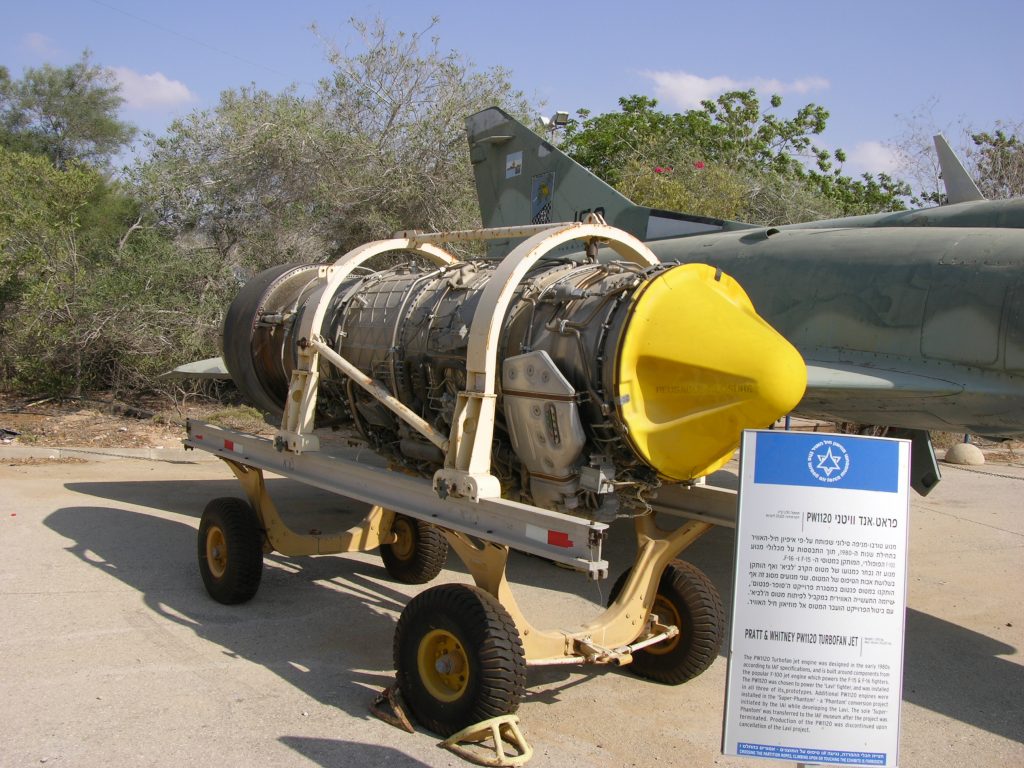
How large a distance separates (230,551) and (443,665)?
218 cm

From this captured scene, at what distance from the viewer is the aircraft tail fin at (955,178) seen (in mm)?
8893

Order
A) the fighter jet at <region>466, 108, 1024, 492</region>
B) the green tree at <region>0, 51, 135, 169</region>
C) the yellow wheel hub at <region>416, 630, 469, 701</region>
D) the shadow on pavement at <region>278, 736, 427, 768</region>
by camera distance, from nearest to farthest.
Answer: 1. the shadow on pavement at <region>278, 736, 427, 768</region>
2. the yellow wheel hub at <region>416, 630, 469, 701</region>
3. the fighter jet at <region>466, 108, 1024, 492</region>
4. the green tree at <region>0, 51, 135, 169</region>

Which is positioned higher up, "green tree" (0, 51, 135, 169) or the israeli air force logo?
"green tree" (0, 51, 135, 169)

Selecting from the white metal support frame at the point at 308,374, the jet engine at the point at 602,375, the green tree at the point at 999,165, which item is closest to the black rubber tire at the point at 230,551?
the white metal support frame at the point at 308,374

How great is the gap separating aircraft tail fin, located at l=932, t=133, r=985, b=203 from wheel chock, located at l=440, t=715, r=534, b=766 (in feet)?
25.8

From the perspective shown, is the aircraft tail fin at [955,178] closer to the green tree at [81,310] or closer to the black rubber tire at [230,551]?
the black rubber tire at [230,551]

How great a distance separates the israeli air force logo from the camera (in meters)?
2.87

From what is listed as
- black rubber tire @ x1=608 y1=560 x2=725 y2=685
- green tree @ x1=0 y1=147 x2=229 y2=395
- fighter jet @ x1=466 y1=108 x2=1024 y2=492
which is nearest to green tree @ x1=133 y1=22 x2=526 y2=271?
green tree @ x1=0 y1=147 x2=229 y2=395

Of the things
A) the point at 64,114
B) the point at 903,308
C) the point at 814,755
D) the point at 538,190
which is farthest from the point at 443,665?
Result: the point at 64,114

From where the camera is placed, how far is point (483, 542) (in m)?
4.00

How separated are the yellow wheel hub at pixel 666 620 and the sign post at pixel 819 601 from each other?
1732 millimetres

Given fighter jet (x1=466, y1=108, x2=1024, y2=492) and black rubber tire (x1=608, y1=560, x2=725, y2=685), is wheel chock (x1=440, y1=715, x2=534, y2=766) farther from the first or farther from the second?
fighter jet (x1=466, y1=108, x2=1024, y2=492)

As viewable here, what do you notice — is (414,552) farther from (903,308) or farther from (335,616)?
(903,308)

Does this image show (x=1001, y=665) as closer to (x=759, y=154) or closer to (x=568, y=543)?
(x=568, y=543)
